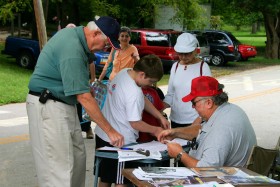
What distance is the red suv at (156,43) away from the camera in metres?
19.6

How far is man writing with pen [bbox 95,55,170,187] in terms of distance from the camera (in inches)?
170

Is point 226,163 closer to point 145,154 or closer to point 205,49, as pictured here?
point 145,154

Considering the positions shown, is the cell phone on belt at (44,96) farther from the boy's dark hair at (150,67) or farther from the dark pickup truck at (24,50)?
the dark pickup truck at (24,50)

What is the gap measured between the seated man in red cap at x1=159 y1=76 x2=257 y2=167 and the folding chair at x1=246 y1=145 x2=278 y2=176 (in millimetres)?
100

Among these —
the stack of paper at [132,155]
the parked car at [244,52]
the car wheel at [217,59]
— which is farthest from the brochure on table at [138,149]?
the parked car at [244,52]

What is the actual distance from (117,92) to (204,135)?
0.85 m

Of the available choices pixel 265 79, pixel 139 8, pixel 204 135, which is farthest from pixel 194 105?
pixel 139 8

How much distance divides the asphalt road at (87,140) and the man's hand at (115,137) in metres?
2.37

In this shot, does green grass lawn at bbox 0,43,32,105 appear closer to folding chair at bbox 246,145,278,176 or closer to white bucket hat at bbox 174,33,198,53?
white bucket hat at bbox 174,33,198,53

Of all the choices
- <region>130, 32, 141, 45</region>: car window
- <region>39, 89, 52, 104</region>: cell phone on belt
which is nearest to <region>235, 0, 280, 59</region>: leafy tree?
<region>130, 32, 141, 45</region>: car window

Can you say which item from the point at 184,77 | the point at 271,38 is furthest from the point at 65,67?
the point at 271,38

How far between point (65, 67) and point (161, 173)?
1.05 metres

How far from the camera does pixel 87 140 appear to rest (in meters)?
8.64

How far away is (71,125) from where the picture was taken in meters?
4.04
